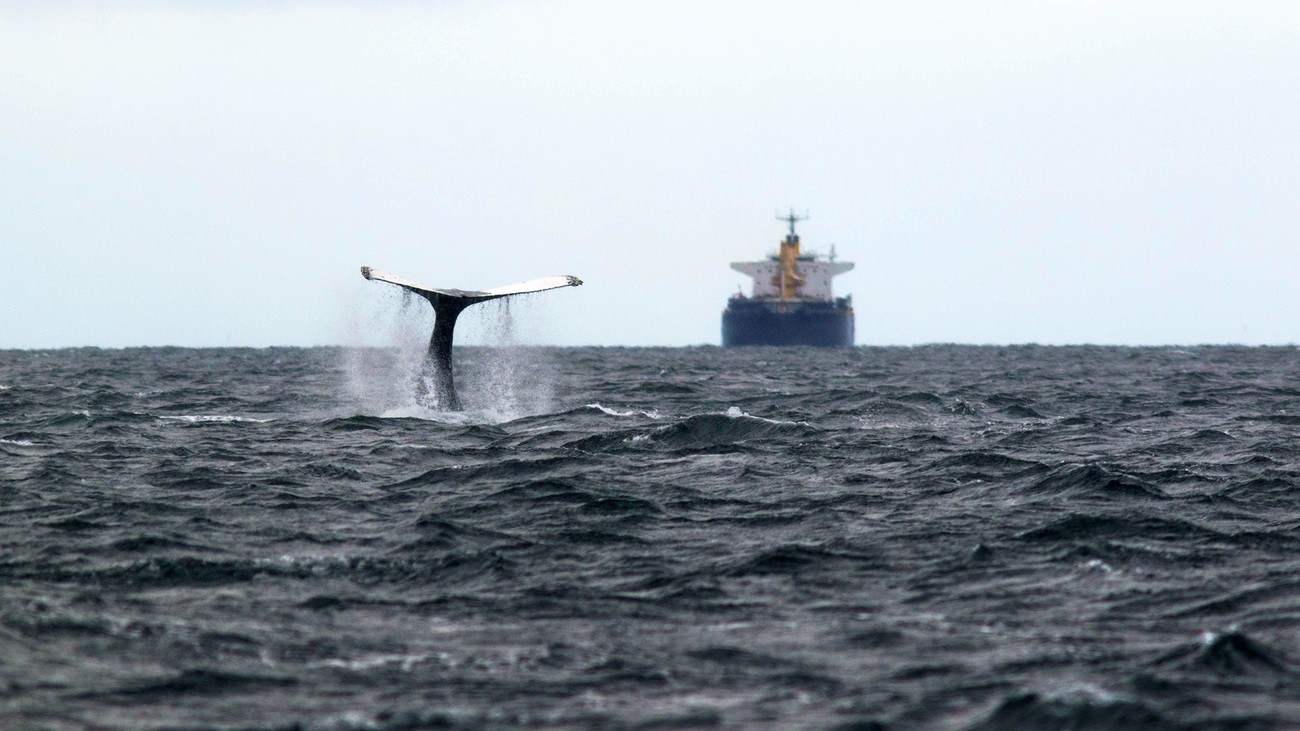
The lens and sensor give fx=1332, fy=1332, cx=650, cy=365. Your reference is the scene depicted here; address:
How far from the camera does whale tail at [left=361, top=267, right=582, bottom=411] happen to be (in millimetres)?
21953

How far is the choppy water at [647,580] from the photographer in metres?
6.97

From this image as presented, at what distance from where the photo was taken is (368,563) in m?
10.7

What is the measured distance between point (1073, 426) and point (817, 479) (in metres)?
10.1

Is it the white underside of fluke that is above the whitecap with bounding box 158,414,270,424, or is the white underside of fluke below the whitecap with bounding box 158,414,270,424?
above

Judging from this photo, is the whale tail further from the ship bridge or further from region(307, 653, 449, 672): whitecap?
the ship bridge

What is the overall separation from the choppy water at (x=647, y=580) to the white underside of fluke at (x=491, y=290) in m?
2.52

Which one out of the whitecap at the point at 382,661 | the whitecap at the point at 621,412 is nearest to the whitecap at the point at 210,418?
the whitecap at the point at 621,412

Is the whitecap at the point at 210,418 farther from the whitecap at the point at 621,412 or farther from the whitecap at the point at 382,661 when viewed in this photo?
the whitecap at the point at 382,661

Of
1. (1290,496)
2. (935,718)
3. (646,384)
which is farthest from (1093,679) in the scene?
(646,384)

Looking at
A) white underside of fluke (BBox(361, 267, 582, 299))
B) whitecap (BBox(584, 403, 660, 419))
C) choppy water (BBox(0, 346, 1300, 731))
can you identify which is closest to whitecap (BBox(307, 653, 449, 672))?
choppy water (BBox(0, 346, 1300, 731))

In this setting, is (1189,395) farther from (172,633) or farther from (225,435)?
(172,633)

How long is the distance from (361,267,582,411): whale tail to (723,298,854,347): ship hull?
95.5 m

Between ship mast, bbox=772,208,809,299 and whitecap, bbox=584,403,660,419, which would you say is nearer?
whitecap, bbox=584,403,660,419

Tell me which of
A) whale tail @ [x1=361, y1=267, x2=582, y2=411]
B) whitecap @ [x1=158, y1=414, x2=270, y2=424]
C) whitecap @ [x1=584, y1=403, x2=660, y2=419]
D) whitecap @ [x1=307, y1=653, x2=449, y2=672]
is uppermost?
whale tail @ [x1=361, y1=267, x2=582, y2=411]
